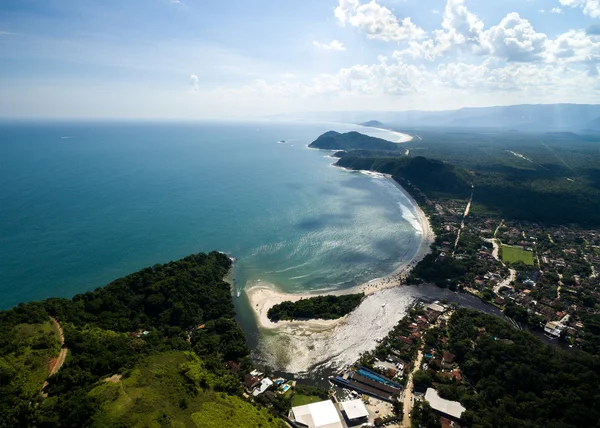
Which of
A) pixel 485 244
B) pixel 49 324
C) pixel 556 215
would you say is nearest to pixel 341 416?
pixel 49 324

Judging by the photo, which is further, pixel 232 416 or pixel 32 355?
pixel 32 355

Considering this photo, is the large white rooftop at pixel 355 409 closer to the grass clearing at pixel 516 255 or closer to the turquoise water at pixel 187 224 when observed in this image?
the turquoise water at pixel 187 224

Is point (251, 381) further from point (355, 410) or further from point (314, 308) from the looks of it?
point (314, 308)

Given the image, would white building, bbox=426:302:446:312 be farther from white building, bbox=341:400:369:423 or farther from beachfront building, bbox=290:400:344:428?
beachfront building, bbox=290:400:344:428

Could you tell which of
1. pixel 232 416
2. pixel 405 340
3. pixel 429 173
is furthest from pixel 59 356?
pixel 429 173

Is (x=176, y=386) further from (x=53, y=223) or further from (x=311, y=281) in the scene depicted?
(x=53, y=223)

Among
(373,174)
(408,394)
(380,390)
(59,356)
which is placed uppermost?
(373,174)
